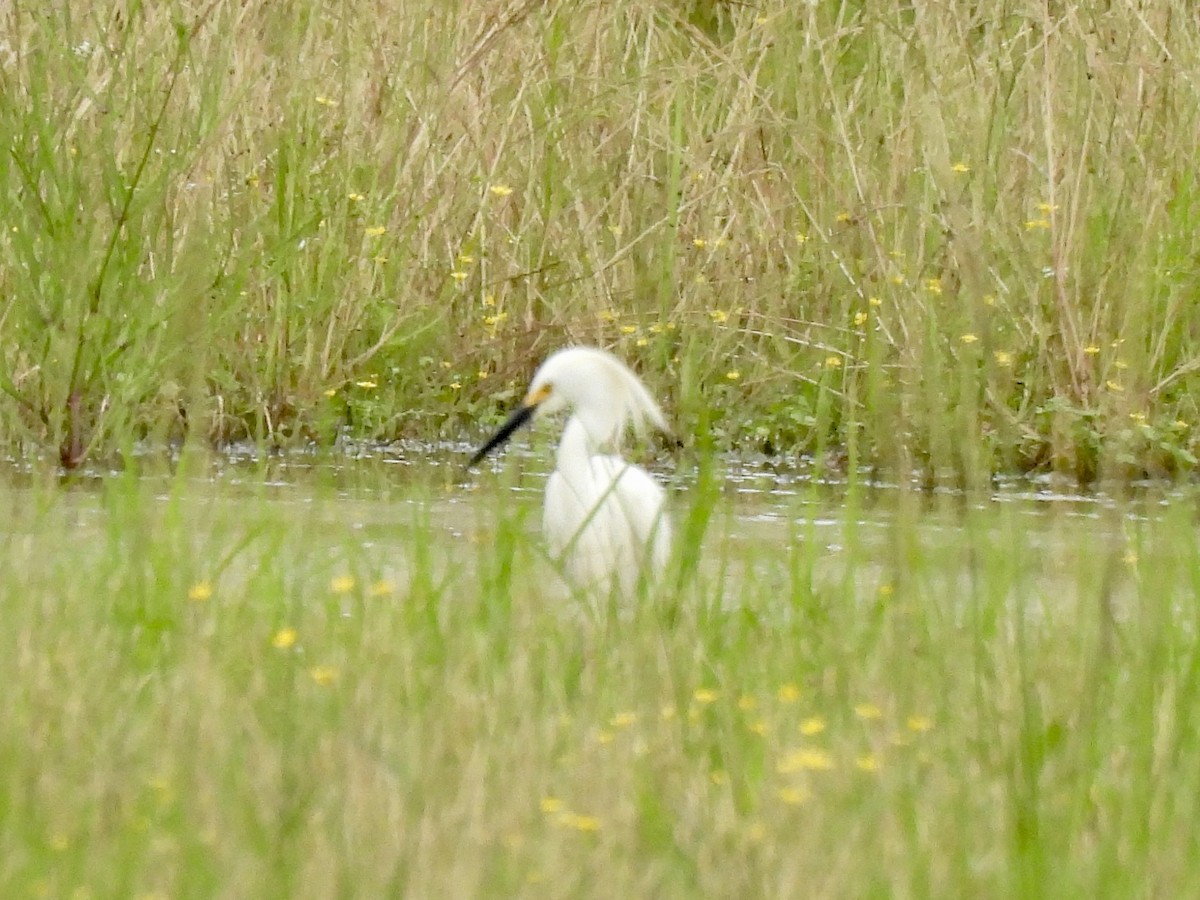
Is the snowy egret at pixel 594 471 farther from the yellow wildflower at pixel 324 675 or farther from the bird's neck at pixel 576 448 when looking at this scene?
the yellow wildflower at pixel 324 675

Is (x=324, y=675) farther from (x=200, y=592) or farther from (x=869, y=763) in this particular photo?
(x=869, y=763)

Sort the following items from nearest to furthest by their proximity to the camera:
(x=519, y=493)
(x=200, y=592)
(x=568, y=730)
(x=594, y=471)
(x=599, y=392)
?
(x=568, y=730), (x=200, y=592), (x=594, y=471), (x=599, y=392), (x=519, y=493)

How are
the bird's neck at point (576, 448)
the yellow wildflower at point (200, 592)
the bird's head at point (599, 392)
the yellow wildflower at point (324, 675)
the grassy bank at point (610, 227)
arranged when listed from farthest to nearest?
the grassy bank at point (610, 227)
the bird's head at point (599, 392)
the bird's neck at point (576, 448)
the yellow wildflower at point (200, 592)
the yellow wildflower at point (324, 675)

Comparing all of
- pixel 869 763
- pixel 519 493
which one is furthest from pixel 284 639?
pixel 519 493

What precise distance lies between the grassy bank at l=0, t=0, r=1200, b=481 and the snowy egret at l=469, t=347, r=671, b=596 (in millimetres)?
681

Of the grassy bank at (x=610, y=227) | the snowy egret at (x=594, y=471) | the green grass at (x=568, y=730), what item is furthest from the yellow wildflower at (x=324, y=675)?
the grassy bank at (x=610, y=227)

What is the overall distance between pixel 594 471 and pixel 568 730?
1.70m

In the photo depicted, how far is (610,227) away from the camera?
684cm

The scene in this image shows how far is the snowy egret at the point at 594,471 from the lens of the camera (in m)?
4.35

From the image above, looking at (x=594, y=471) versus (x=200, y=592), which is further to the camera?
(x=594, y=471)

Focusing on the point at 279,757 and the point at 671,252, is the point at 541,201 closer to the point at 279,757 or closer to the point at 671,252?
the point at 671,252

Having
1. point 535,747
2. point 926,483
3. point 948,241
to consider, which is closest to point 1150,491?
point 926,483

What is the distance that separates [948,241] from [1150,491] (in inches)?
38.6

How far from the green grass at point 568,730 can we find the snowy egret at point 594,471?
411mm
